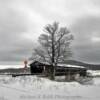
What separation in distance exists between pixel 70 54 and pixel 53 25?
7344 mm

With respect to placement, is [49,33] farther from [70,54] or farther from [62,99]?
[62,99]

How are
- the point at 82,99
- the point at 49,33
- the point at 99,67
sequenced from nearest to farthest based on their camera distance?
the point at 82,99
the point at 49,33
the point at 99,67

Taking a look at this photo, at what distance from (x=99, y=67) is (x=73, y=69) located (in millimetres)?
88366

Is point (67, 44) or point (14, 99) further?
point (67, 44)

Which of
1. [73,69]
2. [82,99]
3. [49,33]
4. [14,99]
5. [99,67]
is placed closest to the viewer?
[14,99]

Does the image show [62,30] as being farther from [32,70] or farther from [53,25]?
[32,70]

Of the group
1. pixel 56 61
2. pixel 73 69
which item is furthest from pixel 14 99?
pixel 73 69

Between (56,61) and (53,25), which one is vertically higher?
(53,25)

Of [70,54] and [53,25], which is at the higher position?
[53,25]

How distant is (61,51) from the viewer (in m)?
50.5

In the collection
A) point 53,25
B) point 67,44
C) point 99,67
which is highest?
point 53,25

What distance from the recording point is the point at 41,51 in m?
52.8

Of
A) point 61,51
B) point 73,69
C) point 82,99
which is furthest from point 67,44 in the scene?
point 82,99

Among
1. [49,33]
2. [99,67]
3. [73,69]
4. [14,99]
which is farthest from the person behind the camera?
[99,67]
